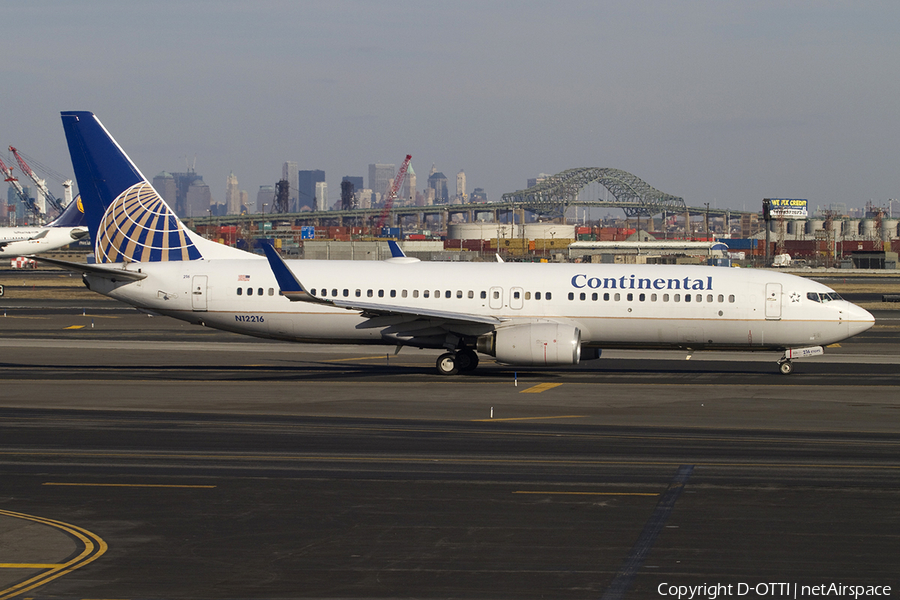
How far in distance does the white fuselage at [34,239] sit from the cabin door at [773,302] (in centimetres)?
10969

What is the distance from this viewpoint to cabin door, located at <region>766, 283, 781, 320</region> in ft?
116

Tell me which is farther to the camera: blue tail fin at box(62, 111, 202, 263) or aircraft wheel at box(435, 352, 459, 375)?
blue tail fin at box(62, 111, 202, 263)

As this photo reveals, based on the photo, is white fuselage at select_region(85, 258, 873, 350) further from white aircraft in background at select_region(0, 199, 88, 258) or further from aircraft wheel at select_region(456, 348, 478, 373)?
white aircraft in background at select_region(0, 199, 88, 258)

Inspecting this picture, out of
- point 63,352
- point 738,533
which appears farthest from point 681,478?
point 63,352

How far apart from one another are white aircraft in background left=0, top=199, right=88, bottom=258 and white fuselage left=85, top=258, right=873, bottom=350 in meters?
94.6

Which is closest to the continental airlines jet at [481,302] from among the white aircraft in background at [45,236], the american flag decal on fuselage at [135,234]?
the american flag decal on fuselage at [135,234]

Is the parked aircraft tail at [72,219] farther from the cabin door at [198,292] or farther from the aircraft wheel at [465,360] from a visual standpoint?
the aircraft wheel at [465,360]

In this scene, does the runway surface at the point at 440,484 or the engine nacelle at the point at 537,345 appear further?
the engine nacelle at the point at 537,345

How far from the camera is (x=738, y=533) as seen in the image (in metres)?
14.9

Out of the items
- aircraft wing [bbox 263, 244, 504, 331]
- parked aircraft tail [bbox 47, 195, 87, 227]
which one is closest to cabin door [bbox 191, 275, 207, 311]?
aircraft wing [bbox 263, 244, 504, 331]

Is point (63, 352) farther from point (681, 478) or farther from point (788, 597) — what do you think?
point (788, 597)

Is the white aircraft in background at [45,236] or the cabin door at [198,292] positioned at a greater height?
the white aircraft in background at [45,236]

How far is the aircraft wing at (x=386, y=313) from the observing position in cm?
3241

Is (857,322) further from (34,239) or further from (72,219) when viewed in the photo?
(72,219)
